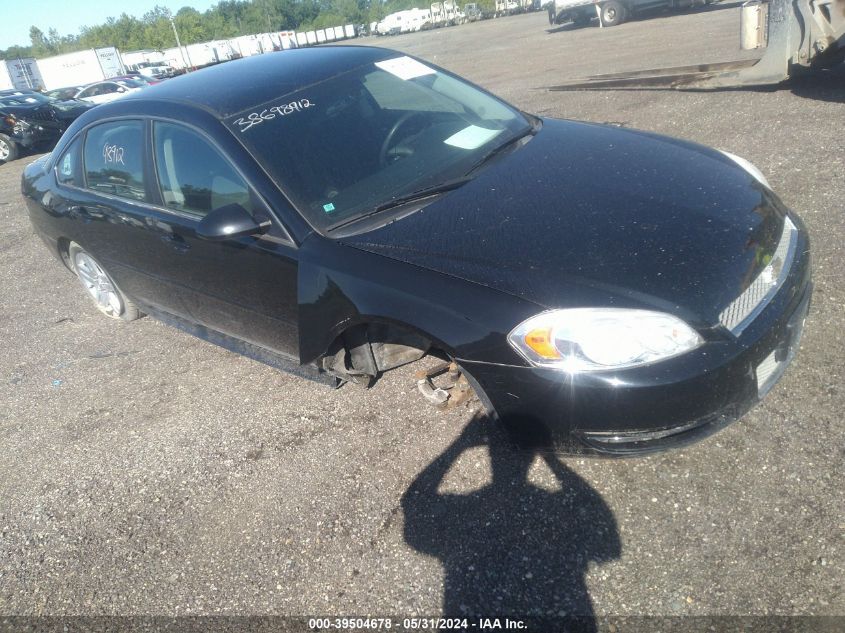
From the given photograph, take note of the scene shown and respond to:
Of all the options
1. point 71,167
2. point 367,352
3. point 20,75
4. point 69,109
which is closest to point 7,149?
point 69,109

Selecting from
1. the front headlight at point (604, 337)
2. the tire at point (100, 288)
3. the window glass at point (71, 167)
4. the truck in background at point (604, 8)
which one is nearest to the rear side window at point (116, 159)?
the window glass at point (71, 167)

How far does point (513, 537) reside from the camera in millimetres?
2389

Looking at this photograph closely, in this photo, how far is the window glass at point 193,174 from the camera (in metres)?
3.02

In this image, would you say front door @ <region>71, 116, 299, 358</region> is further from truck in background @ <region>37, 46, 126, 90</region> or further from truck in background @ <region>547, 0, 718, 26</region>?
truck in background @ <region>37, 46, 126, 90</region>

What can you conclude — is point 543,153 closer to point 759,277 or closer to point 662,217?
point 662,217

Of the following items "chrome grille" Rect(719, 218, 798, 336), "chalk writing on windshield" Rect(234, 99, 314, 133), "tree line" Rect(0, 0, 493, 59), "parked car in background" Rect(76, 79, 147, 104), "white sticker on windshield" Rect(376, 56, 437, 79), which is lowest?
"chrome grille" Rect(719, 218, 798, 336)

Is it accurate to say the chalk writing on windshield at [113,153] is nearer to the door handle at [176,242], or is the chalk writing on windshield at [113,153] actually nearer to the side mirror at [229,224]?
the door handle at [176,242]

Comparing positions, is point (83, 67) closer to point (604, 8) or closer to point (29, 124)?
point (29, 124)

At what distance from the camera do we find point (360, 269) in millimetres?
2582

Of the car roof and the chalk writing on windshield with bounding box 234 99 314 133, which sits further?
the car roof

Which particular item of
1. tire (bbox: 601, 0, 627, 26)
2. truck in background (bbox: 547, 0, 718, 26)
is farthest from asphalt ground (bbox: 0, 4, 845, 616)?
tire (bbox: 601, 0, 627, 26)

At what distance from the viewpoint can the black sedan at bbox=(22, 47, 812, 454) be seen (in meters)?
2.22

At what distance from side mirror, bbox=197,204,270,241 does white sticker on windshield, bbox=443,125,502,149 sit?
44.9 inches

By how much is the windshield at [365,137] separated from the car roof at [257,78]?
84 mm
